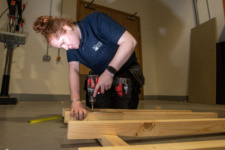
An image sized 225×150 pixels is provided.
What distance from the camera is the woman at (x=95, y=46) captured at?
3.09 feet

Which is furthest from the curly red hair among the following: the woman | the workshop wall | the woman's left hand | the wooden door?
the wooden door

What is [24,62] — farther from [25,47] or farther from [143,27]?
[143,27]

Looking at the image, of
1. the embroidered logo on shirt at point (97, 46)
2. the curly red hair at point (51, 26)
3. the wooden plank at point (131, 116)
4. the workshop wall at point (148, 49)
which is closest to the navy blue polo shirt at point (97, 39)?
the embroidered logo on shirt at point (97, 46)

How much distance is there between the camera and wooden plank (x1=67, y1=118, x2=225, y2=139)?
69 cm

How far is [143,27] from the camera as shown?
15.3ft

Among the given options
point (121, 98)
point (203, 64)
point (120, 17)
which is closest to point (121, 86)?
point (121, 98)

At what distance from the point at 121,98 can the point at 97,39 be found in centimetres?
62

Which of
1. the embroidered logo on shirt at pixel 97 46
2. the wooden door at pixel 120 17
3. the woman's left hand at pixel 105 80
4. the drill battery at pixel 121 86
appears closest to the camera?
the woman's left hand at pixel 105 80

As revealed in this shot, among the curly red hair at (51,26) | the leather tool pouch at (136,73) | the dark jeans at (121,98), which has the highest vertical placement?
the curly red hair at (51,26)

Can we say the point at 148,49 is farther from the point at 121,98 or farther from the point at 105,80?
the point at 105,80

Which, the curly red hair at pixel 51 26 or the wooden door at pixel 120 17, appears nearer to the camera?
the curly red hair at pixel 51 26

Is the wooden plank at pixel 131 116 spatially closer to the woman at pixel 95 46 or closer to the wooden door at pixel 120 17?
the woman at pixel 95 46

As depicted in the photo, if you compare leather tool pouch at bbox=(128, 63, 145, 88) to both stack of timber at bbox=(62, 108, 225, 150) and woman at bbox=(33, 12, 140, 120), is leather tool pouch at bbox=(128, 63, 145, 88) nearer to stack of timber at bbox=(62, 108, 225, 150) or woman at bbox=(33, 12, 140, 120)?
woman at bbox=(33, 12, 140, 120)

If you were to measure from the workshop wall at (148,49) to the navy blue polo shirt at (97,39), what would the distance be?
Result: 88.8 inches
